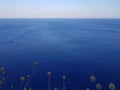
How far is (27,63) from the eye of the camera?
1923 inches

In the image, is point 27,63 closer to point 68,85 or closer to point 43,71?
point 43,71

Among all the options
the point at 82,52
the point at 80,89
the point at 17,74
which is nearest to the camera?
the point at 80,89

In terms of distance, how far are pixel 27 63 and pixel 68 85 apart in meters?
16.9

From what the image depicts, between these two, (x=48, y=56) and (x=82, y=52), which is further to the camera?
(x=82, y=52)

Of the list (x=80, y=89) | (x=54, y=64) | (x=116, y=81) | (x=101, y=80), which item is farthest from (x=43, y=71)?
(x=116, y=81)

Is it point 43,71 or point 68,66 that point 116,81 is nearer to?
point 68,66

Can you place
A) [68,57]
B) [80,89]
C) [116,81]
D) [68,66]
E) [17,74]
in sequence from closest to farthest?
[80,89] → [116,81] → [17,74] → [68,66] → [68,57]

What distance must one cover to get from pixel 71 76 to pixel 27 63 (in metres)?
14.8

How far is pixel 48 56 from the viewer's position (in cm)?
5572

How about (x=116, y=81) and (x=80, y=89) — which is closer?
(x=80, y=89)

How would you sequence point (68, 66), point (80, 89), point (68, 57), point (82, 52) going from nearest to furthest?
point (80, 89) < point (68, 66) < point (68, 57) < point (82, 52)

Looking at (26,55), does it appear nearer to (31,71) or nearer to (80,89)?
(31,71)

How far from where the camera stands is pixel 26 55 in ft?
185

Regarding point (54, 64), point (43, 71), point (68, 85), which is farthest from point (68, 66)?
point (68, 85)
